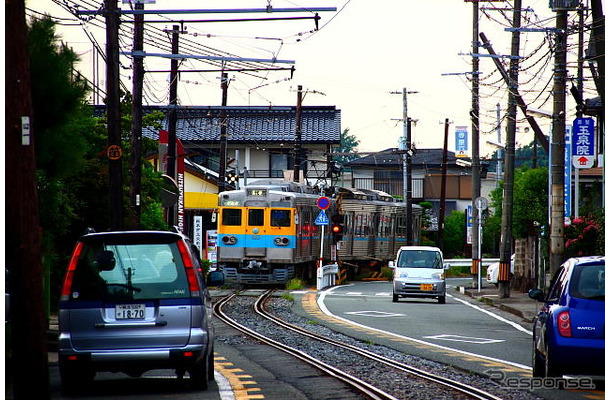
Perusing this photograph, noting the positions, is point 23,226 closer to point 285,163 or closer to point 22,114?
point 22,114

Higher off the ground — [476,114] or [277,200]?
[476,114]

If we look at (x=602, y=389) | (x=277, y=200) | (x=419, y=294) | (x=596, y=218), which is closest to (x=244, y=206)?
(x=277, y=200)

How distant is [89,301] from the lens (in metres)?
11.3

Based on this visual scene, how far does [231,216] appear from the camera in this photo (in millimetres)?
37375

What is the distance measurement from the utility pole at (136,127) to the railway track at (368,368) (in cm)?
369

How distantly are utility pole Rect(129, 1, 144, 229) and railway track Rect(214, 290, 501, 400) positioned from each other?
145 inches

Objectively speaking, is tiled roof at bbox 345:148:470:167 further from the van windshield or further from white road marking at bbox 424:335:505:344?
white road marking at bbox 424:335:505:344

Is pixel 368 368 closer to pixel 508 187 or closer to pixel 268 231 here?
pixel 508 187

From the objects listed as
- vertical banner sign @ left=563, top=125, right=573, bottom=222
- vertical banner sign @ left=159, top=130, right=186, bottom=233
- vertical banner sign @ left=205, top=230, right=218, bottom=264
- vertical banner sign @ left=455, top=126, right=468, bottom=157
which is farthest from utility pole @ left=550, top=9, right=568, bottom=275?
A: vertical banner sign @ left=455, top=126, right=468, bottom=157

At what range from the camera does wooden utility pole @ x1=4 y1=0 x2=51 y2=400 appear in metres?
9.02

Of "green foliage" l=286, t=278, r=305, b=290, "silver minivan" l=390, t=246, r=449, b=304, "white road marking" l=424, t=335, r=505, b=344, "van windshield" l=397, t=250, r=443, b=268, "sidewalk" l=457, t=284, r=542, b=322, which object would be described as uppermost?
"van windshield" l=397, t=250, r=443, b=268

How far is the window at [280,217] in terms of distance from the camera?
3681cm

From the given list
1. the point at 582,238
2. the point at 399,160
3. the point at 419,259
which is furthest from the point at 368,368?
the point at 399,160

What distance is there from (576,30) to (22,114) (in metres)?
17.9
